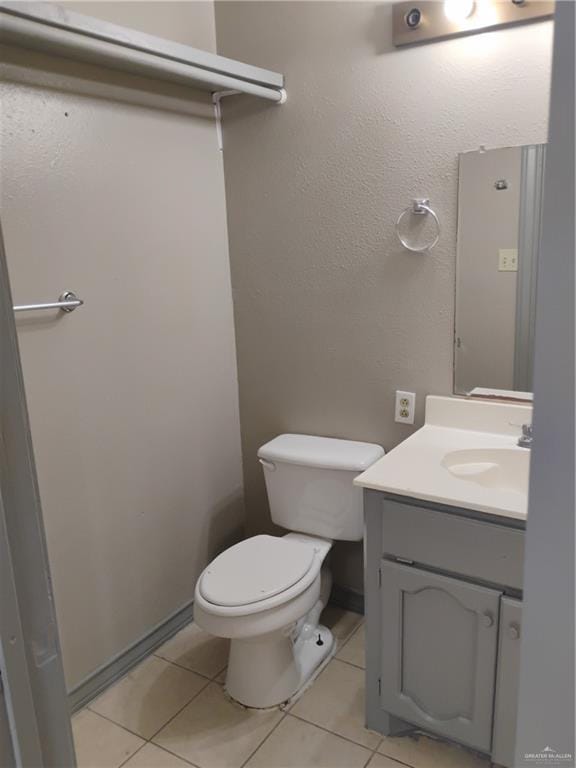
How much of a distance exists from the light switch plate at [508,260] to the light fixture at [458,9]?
647mm

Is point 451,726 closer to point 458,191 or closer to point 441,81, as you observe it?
point 458,191

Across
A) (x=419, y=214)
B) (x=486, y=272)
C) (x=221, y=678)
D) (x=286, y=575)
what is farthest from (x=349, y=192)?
(x=221, y=678)

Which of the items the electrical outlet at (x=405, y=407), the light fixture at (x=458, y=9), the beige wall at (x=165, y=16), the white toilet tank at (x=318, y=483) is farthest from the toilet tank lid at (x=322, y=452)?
the beige wall at (x=165, y=16)

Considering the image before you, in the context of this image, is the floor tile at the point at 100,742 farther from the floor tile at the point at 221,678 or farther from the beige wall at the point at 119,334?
the floor tile at the point at 221,678

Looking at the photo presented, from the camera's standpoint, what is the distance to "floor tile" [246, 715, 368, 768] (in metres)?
1.69

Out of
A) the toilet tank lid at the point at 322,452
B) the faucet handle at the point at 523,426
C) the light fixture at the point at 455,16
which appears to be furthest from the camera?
the toilet tank lid at the point at 322,452

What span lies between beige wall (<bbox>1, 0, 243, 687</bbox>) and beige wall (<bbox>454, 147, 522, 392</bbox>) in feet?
3.04

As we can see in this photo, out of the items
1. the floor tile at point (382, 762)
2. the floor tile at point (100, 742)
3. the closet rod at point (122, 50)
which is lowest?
the floor tile at point (382, 762)

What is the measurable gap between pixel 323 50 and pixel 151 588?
193 centimetres

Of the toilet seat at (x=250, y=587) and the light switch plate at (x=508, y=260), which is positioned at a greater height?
the light switch plate at (x=508, y=260)

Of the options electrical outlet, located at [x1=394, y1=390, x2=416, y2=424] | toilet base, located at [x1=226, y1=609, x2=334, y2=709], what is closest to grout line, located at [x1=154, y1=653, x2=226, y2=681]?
toilet base, located at [x1=226, y1=609, x2=334, y2=709]

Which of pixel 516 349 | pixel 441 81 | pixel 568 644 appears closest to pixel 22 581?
pixel 568 644

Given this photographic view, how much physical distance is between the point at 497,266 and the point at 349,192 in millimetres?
556

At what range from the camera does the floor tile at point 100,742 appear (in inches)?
67.6
